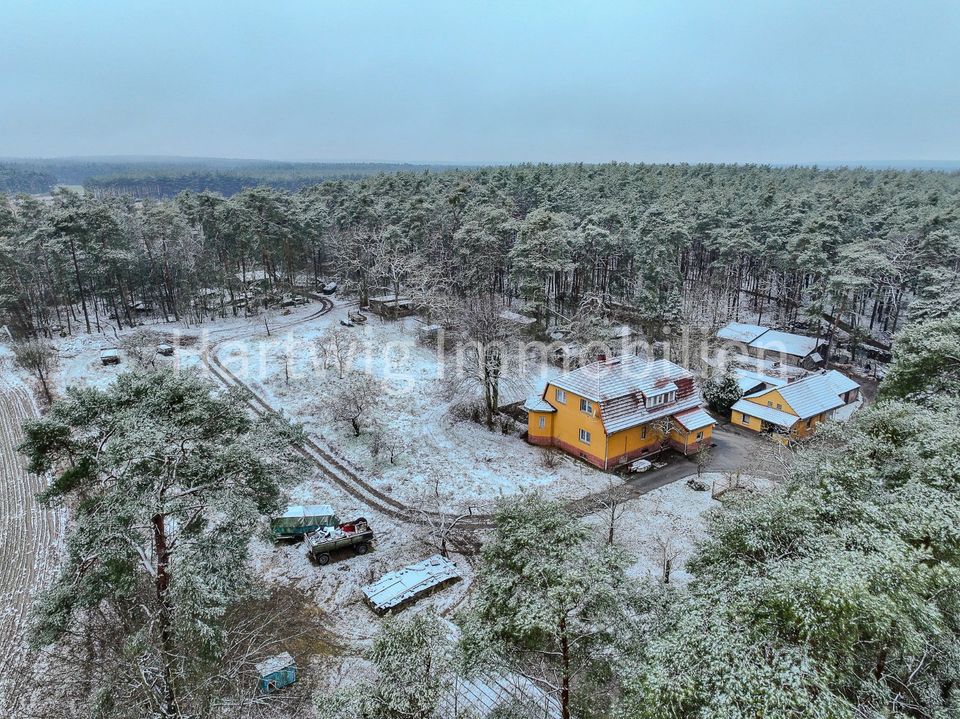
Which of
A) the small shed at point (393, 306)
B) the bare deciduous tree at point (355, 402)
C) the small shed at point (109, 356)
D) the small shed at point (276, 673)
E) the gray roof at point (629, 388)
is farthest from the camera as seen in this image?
the small shed at point (393, 306)

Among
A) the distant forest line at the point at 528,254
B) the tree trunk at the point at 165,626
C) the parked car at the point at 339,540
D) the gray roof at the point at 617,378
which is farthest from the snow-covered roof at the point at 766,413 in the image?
the tree trunk at the point at 165,626

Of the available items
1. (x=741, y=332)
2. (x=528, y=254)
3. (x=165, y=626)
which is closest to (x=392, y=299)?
(x=528, y=254)

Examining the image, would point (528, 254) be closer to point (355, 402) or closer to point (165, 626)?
point (355, 402)

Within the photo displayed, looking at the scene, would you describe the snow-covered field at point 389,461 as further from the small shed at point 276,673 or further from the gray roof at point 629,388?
the gray roof at point 629,388

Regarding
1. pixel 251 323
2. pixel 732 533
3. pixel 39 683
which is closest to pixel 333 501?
pixel 39 683

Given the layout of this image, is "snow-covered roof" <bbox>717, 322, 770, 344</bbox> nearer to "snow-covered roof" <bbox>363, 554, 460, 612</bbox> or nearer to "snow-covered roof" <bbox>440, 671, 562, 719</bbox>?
"snow-covered roof" <bbox>363, 554, 460, 612</bbox>

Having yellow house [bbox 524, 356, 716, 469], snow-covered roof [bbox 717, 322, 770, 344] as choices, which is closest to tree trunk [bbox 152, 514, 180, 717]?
yellow house [bbox 524, 356, 716, 469]

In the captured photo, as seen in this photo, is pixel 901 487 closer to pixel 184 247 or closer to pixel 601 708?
pixel 601 708
